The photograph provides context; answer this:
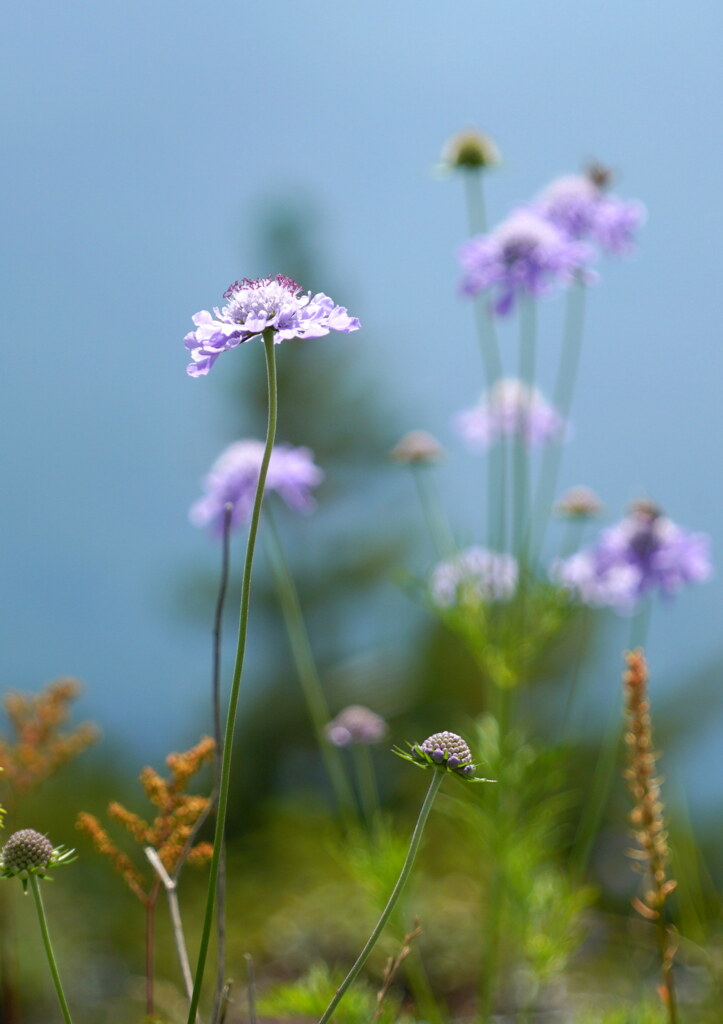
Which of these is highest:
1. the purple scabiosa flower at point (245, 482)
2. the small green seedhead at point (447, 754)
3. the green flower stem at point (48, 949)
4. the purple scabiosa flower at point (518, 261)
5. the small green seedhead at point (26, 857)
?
the purple scabiosa flower at point (518, 261)

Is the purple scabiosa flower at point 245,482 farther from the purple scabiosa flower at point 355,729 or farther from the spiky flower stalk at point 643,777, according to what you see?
the spiky flower stalk at point 643,777

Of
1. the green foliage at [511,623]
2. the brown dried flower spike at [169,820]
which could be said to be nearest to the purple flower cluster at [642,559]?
the green foliage at [511,623]

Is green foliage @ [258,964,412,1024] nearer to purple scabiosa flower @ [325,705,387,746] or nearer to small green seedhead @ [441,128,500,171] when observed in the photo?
purple scabiosa flower @ [325,705,387,746]

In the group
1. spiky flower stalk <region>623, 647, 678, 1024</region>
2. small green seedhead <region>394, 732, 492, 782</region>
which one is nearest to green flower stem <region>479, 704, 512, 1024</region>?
spiky flower stalk <region>623, 647, 678, 1024</region>

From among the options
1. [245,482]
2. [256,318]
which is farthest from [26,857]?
[245,482]

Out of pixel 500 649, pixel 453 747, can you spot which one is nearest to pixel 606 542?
pixel 500 649

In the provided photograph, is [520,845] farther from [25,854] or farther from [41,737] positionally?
[25,854]

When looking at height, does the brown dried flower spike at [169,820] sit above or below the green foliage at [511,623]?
below
